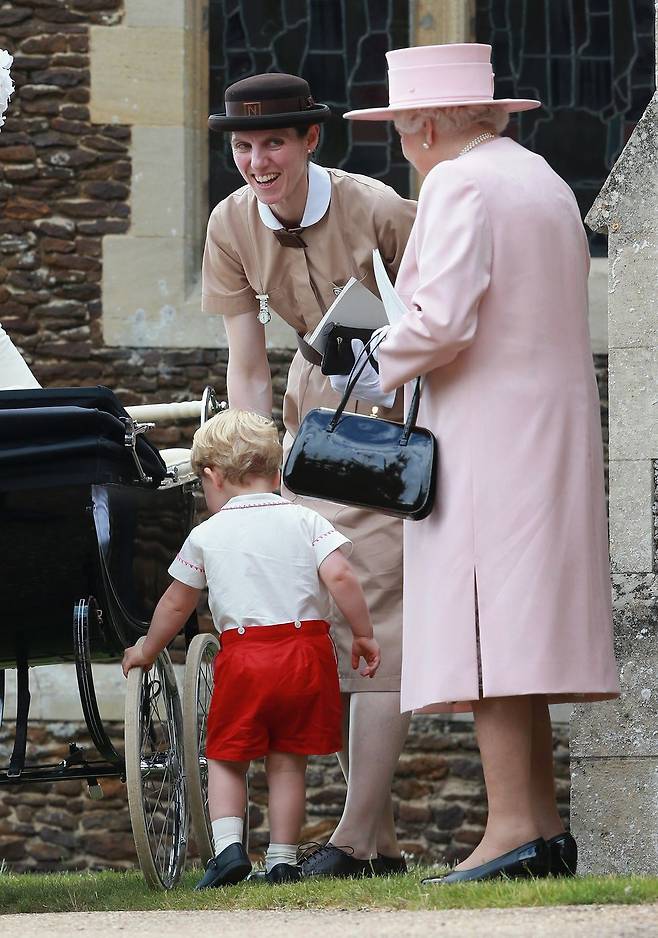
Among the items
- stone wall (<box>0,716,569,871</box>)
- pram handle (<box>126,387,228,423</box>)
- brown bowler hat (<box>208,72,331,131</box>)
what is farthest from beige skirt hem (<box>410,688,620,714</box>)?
stone wall (<box>0,716,569,871</box>)

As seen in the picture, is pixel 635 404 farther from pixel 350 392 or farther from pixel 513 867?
pixel 513 867

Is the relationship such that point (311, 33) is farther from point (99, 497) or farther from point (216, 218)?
point (99, 497)

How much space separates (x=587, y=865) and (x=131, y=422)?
1687 millimetres

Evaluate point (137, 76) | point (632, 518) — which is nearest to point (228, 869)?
point (632, 518)

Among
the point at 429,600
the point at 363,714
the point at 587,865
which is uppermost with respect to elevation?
the point at 429,600

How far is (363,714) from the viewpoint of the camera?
4734mm

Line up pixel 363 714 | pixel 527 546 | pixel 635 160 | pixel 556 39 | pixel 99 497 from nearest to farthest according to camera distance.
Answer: pixel 527 546
pixel 99 497
pixel 363 714
pixel 635 160
pixel 556 39

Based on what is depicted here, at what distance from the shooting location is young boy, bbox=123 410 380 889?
14.4ft

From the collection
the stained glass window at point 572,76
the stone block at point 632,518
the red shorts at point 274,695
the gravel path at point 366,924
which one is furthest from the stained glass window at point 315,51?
the gravel path at point 366,924

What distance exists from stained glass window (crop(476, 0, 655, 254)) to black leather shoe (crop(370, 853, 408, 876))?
16.0ft

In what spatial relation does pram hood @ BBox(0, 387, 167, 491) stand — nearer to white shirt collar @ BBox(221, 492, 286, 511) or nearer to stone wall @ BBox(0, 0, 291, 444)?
white shirt collar @ BBox(221, 492, 286, 511)

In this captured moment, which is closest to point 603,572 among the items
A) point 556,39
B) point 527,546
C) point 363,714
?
point 527,546

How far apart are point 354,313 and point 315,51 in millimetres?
5012

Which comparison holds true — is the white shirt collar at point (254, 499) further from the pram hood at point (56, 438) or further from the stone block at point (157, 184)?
the stone block at point (157, 184)
